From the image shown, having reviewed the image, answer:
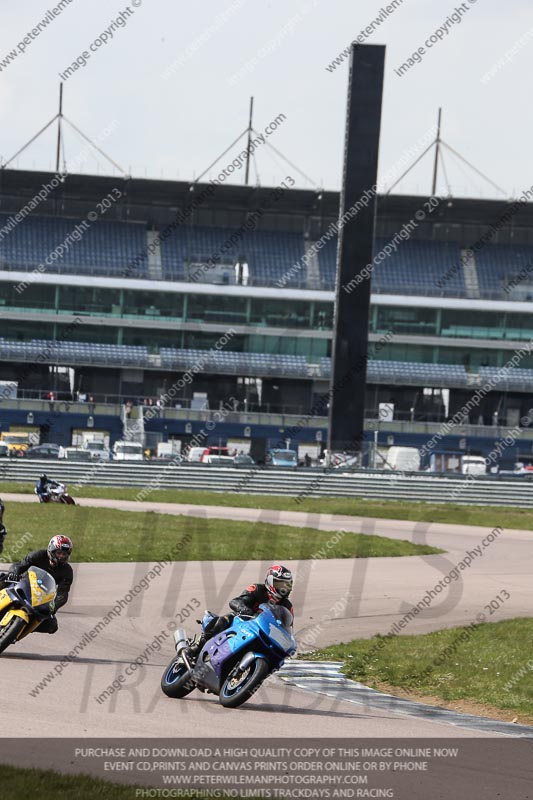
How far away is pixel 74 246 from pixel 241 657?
73.4 meters

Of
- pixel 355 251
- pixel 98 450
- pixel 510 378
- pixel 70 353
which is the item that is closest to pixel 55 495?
pixel 355 251

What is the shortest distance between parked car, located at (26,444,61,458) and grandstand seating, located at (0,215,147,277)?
21482mm

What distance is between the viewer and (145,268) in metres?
81.2

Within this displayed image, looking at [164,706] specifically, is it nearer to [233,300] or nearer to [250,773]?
[250,773]

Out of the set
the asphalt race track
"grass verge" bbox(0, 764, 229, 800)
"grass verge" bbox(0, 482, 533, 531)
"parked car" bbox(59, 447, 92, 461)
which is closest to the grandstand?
"parked car" bbox(59, 447, 92, 461)

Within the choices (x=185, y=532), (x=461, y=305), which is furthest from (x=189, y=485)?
(x=461, y=305)

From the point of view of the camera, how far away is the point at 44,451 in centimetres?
6100

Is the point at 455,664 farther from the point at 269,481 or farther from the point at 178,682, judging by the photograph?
the point at 269,481

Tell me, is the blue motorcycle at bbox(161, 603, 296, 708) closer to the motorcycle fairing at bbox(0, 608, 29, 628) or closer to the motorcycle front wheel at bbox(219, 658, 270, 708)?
the motorcycle front wheel at bbox(219, 658, 270, 708)

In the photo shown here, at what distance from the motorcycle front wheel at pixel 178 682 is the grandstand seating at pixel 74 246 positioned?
69.7 metres

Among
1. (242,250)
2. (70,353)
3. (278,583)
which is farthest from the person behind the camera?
(242,250)

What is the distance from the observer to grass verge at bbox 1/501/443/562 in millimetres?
25219

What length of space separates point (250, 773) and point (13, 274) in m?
72.6

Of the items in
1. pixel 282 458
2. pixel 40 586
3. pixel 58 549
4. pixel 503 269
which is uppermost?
pixel 503 269
